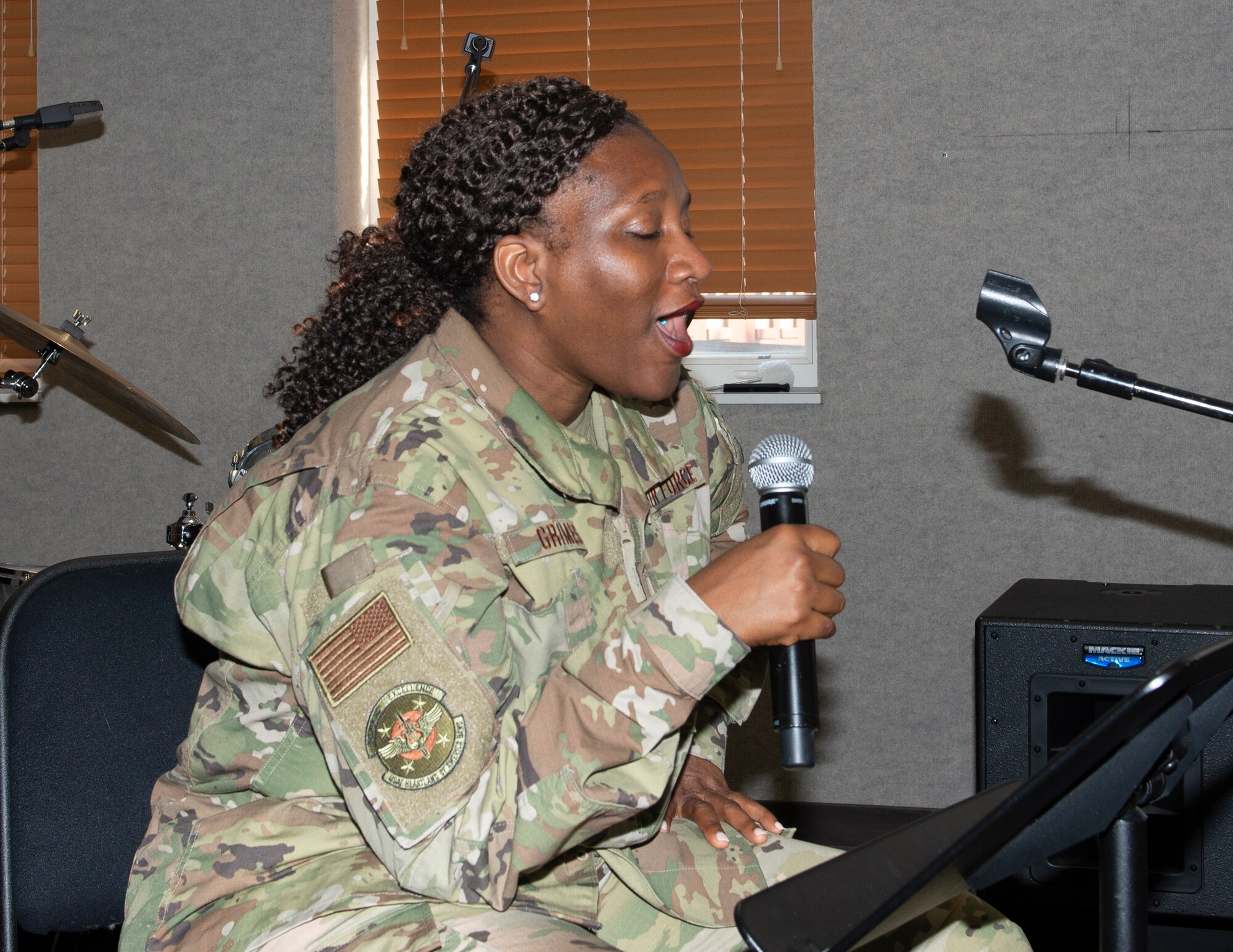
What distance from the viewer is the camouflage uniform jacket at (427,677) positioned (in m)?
0.98

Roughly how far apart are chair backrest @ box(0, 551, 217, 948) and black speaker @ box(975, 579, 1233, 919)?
39.1 inches

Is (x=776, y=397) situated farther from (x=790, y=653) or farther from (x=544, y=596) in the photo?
(x=790, y=653)

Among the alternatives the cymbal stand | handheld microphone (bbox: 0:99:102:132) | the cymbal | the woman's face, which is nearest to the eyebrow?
the woman's face

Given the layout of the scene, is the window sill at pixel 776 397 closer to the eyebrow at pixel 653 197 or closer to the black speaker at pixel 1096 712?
the black speaker at pixel 1096 712

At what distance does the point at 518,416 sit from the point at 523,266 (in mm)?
177

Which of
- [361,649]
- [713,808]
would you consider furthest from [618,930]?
[361,649]

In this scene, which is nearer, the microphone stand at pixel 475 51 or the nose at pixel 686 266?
the nose at pixel 686 266

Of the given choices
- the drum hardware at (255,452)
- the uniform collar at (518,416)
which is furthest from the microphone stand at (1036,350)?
the drum hardware at (255,452)

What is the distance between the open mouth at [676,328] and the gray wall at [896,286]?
154 centimetres

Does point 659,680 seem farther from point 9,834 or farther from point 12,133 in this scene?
point 12,133

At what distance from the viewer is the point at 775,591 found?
0.98 meters

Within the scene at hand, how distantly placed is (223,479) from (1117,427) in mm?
2190

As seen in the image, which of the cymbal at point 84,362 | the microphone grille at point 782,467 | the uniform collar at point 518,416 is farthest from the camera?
the cymbal at point 84,362

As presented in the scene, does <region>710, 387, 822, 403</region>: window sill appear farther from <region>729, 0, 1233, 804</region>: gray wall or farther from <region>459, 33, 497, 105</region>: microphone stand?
<region>459, 33, 497, 105</region>: microphone stand
